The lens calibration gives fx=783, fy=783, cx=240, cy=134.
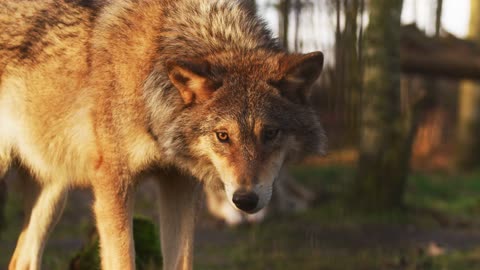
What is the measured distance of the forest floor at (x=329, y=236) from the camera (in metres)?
7.17

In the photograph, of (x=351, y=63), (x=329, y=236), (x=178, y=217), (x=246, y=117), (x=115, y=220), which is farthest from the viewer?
(x=351, y=63)

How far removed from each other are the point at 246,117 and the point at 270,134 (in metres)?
0.16

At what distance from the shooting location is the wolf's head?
161 inches

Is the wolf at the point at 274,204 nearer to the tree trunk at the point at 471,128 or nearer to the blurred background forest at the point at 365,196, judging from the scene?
the blurred background forest at the point at 365,196

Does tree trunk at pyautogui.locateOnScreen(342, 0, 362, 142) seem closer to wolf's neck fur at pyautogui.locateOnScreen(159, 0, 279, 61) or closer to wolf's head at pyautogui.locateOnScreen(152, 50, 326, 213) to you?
wolf's neck fur at pyautogui.locateOnScreen(159, 0, 279, 61)

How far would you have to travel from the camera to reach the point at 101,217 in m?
4.61

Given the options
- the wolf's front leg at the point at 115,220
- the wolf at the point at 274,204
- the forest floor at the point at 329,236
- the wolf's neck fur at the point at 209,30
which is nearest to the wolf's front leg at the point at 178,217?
the wolf's front leg at the point at 115,220

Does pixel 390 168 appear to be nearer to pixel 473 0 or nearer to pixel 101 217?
pixel 101 217

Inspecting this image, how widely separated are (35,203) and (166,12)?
174cm

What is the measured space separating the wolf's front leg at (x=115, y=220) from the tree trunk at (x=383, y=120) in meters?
5.65

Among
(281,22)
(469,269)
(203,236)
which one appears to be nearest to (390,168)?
(203,236)

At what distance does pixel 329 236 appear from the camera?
881cm

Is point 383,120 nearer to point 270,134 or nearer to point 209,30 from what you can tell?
point 209,30

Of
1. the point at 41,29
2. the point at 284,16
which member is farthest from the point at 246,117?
the point at 284,16
